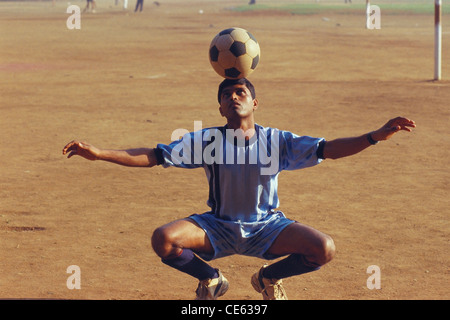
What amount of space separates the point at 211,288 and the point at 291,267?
55cm

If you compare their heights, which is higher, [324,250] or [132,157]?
[132,157]

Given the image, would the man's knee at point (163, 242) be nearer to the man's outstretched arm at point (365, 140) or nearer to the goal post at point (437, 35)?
the man's outstretched arm at point (365, 140)

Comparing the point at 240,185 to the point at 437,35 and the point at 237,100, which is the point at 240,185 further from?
the point at 437,35

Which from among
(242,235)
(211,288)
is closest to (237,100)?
(242,235)

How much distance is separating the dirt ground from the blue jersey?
2.62 feet

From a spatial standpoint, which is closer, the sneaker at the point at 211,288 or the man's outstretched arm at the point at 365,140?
the man's outstretched arm at the point at 365,140

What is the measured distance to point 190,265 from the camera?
16.9 ft

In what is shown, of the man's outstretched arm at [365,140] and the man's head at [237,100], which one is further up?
the man's head at [237,100]

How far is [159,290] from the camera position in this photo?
5.70 m

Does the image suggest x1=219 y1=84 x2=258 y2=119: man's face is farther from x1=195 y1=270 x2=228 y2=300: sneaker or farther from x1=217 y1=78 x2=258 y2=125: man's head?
x1=195 y1=270 x2=228 y2=300: sneaker

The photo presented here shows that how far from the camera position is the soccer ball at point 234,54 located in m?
5.43

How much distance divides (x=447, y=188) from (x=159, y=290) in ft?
13.4

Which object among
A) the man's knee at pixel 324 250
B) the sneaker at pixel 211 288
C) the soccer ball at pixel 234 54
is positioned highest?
the soccer ball at pixel 234 54

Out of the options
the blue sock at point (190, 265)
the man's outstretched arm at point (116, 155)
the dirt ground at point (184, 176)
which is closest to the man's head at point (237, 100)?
the man's outstretched arm at point (116, 155)
